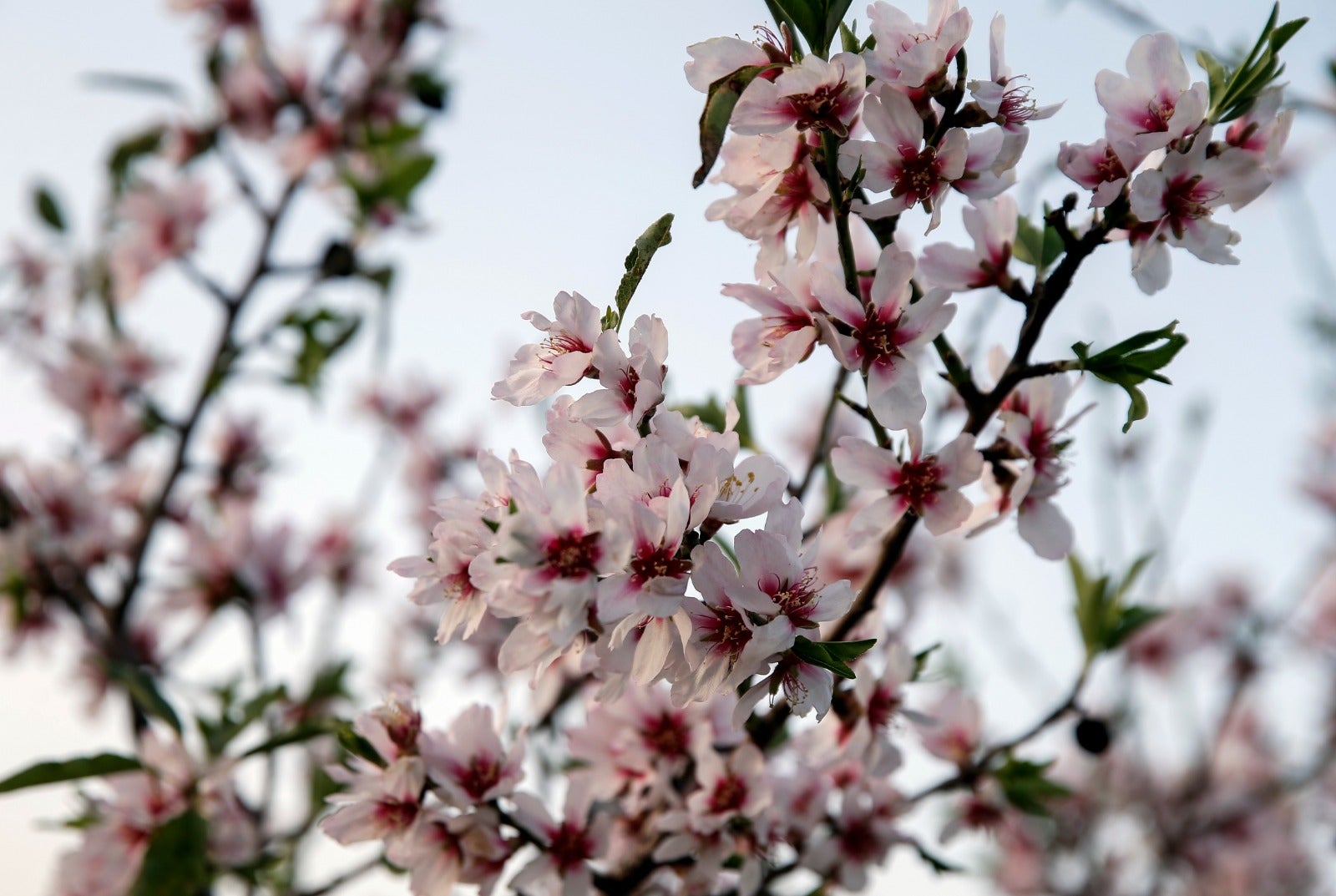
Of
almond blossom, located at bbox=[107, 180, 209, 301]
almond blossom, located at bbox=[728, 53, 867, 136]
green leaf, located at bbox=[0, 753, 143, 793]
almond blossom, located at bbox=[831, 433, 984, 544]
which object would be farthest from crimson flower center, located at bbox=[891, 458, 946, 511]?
almond blossom, located at bbox=[107, 180, 209, 301]

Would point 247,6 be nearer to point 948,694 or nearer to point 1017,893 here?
point 948,694

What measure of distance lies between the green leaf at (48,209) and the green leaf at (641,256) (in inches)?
123

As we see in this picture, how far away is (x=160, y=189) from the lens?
3205 mm

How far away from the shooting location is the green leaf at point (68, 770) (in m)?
1.31

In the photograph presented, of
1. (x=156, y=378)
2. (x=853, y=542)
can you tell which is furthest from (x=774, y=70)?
(x=156, y=378)

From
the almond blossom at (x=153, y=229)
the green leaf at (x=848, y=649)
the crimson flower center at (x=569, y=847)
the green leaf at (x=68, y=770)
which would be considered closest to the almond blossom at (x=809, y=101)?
the green leaf at (x=848, y=649)

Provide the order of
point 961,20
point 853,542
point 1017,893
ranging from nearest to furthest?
point 961,20, point 853,542, point 1017,893

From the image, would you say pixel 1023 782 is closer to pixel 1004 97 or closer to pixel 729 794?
pixel 729 794

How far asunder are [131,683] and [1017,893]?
14.3 feet

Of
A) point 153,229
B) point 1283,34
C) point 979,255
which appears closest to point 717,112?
point 979,255

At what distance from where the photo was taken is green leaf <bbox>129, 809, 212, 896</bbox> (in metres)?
1.52

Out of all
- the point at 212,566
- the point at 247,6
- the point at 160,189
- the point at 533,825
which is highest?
the point at 247,6

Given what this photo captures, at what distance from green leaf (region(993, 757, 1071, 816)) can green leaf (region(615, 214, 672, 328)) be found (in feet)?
3.35

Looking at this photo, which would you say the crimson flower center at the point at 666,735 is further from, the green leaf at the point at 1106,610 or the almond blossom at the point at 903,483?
the green leaf at the point at 1106,610
